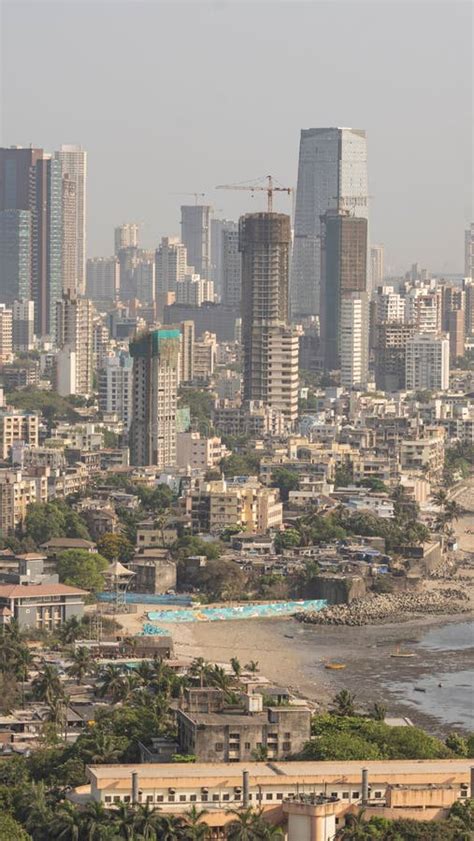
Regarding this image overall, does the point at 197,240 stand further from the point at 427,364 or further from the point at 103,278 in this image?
the point at 427,364

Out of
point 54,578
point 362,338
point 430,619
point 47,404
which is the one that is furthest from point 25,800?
point 362,338

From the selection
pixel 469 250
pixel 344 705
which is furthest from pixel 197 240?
pixel 344 705

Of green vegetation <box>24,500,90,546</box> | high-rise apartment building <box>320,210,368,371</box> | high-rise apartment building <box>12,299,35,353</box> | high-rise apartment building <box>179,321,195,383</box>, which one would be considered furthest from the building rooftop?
high-rise apartment building <box>12,299,35,353</box>

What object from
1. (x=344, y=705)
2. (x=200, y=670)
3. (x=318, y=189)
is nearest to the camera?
(x=344, y=705)

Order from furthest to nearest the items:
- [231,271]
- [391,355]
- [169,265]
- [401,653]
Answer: [169,265]
[231,271]
[391,355]
[401,653]

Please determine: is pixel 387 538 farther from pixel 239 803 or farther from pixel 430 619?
pixel 239 803

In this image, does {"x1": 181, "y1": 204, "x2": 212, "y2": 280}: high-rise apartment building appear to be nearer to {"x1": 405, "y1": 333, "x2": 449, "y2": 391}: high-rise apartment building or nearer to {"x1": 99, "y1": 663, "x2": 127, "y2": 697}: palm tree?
{"x1": 405, "y1": 333, "x2": 449, "y2": 391}: high-rise apartment building
